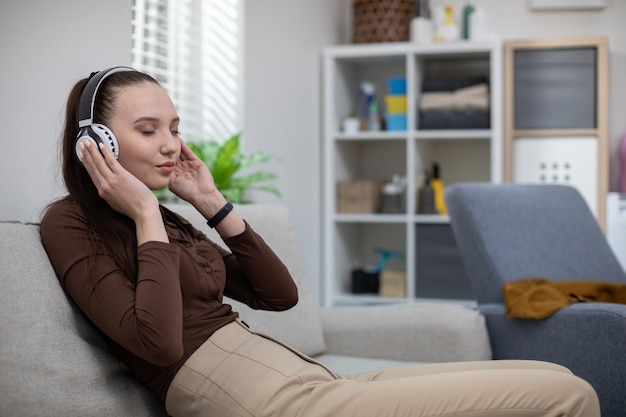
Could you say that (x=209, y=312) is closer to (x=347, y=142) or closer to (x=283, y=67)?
(x=283, y=67)

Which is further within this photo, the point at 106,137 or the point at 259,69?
the point at 259,69

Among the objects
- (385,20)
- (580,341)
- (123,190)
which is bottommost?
(580,341)

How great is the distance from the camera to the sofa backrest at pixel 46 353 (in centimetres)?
141

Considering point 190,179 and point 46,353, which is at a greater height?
point 190,179

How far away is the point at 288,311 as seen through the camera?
7.47 feet

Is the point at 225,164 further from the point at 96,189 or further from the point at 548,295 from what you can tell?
the point at 96,189

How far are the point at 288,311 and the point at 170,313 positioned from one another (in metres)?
0.88

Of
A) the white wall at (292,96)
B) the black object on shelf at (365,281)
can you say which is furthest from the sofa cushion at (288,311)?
the black object on shelf at (365,281)

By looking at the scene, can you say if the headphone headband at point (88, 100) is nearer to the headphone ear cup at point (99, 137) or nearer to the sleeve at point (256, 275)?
the headphone ear cup at point (99, 137)

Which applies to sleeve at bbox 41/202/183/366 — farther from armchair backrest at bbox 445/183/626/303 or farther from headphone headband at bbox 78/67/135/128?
armchair backrest at bbox 445/183/626/303

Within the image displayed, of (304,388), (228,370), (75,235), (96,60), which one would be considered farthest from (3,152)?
(304,388)

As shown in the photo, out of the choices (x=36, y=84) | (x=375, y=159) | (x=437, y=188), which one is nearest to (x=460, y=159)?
(x=437, y=188)

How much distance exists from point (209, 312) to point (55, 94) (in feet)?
2.78

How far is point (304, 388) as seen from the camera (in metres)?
1.45
